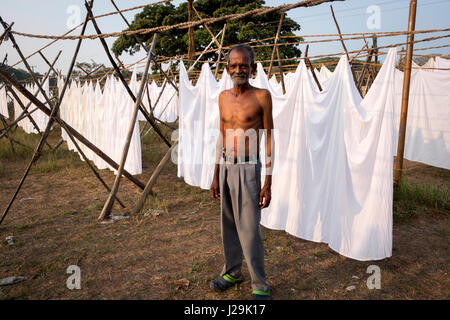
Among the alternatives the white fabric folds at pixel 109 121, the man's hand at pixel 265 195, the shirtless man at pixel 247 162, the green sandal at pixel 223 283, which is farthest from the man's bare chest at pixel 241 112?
the white fabric folds at pixel 109 121

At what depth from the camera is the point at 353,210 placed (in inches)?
106

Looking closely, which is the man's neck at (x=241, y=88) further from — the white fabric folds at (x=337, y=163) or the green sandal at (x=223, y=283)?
the green sandal at (x=223, y=283)

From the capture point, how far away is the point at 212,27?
17.4 meters

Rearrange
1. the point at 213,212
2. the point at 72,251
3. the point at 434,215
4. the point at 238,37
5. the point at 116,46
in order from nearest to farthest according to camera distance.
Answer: the point at 72,251, the point at 434,215, the point at 213,212, the point at 238,37, the point at 116,46

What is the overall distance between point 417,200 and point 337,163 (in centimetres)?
227

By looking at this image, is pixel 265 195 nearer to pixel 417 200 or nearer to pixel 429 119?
pixel 417 200

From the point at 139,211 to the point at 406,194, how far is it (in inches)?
155

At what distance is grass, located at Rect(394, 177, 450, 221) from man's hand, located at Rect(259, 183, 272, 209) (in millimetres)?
2680

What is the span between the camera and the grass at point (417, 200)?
12.9 ft

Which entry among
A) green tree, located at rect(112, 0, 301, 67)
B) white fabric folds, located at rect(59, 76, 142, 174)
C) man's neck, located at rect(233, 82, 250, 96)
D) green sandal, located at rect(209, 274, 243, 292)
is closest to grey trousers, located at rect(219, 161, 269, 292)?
green sandal, located at rect(209, 274, 243, 292)

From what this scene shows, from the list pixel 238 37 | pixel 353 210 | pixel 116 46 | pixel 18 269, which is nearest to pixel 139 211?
pixel 18 269

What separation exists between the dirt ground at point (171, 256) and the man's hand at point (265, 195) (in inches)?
32.4

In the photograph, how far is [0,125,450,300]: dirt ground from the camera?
95.6 inches
